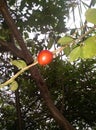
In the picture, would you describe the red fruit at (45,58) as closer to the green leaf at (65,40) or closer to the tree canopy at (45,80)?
the green leaf at (65,40)

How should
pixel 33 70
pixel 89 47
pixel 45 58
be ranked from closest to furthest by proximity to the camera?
pixel 45 58, pixel 89 47, pixel 33 70

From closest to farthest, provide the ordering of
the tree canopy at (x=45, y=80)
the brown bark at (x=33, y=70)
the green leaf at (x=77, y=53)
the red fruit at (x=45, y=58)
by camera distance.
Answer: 1. the red fruit at (x=45, y=58)
2. the green leaf at (x=77, y=53)
3. the brown bark at (x=33, y=70)
4. the tree canopy at (x=45, y=80)

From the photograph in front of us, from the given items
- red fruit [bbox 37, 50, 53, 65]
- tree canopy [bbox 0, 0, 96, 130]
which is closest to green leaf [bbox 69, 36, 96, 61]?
red fruit [bbox 37, 50, 53, 65]

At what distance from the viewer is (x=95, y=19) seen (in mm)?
660

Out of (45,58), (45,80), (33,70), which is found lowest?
(45,58)

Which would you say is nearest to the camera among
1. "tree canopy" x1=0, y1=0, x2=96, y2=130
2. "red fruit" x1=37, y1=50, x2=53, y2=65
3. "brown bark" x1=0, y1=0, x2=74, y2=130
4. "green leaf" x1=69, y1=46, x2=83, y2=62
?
"red fruit" x1=37, y1=50, x2=53, y2=65

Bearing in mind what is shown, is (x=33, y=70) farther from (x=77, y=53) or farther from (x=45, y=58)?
(x=45, y=58)

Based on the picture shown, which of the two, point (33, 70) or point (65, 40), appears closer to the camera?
point (65, 40)

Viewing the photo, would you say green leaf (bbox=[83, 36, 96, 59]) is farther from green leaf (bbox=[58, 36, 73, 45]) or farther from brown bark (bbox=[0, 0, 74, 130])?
brown bark (bbox=[0, 0, 74, 130])

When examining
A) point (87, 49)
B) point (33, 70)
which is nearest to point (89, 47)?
point (87, 49)

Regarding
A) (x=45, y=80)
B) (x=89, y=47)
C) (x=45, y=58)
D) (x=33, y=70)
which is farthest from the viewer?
(x=45, y=80)

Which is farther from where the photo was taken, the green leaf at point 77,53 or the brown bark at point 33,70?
the brown bark at point 33,70

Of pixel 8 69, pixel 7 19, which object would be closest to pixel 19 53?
pixel 7 19

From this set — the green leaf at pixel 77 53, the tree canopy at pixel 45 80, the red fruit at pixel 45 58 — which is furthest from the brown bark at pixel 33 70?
the red fruit at pixel 45 58
